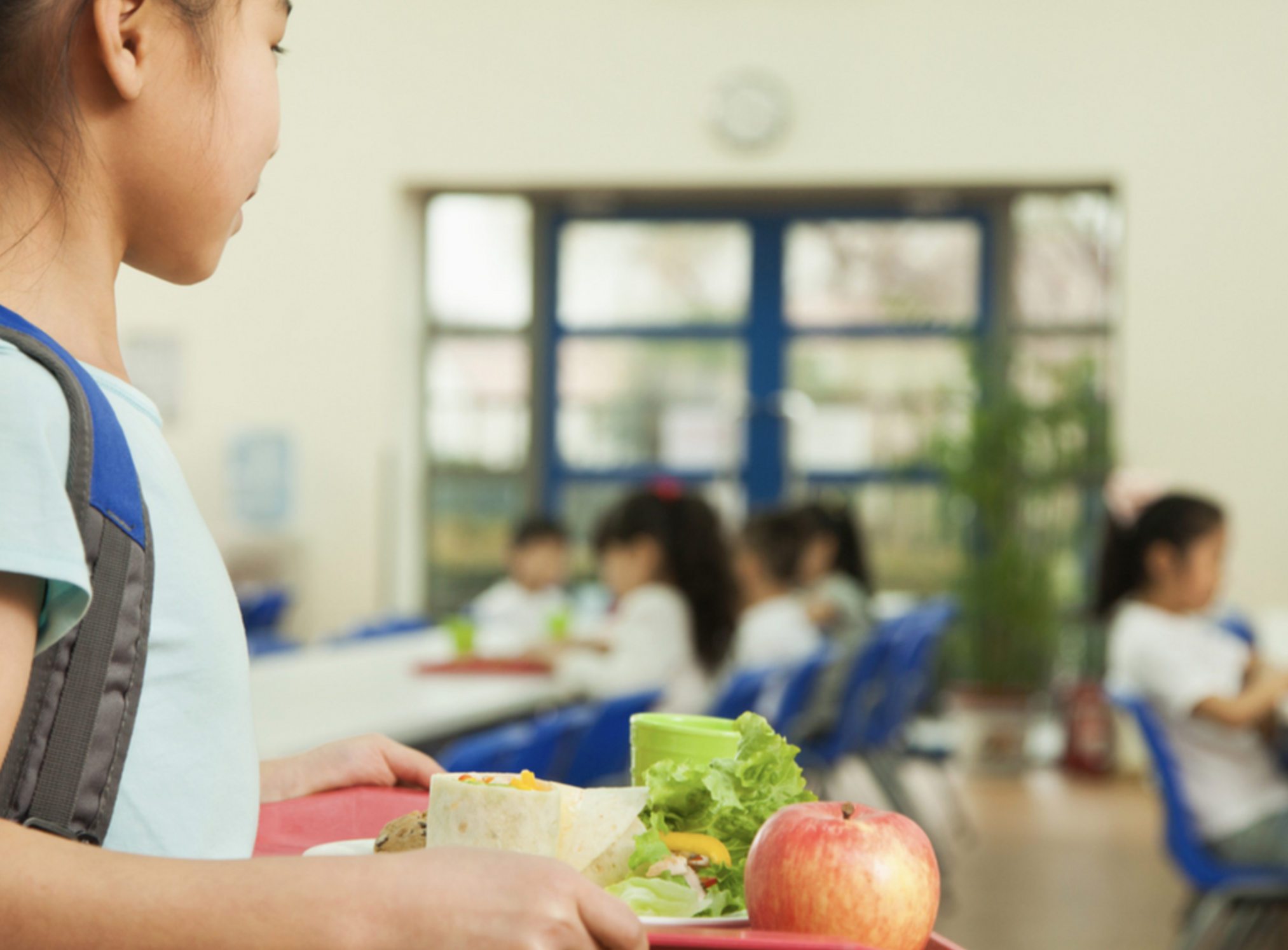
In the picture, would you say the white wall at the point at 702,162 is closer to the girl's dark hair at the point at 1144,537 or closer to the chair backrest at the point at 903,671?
the chair backrest at the point at 903,671

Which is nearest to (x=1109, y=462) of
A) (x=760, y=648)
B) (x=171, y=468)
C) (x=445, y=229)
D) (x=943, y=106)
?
(x=943, y=106)

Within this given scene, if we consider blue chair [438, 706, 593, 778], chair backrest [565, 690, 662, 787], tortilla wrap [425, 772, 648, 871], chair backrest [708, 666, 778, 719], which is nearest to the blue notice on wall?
chair backrest [708, 666, 778, 719]

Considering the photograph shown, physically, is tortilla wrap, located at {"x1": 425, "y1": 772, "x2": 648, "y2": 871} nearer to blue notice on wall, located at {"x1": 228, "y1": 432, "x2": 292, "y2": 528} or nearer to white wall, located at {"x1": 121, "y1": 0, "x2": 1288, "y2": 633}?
white wall, located at {"x1": 121, "y1": 0, "x2": 1288, "y2": 633}

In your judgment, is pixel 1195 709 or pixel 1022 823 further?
pixel 1022 823

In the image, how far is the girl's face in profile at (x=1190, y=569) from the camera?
353cm

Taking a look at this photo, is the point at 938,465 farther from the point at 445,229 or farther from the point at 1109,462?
the point at 445,229

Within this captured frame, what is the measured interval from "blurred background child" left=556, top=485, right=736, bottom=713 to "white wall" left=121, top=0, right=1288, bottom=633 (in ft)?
11.5

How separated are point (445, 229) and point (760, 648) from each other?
14.2 ft

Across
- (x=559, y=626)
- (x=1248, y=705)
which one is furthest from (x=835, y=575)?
(x=1248, y=705)

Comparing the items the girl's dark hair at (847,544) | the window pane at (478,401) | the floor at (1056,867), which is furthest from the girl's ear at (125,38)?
the window pane at (478,401)

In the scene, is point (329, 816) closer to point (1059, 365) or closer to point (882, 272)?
point (1059, 365)

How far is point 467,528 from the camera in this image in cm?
830

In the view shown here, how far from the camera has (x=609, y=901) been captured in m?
0.50

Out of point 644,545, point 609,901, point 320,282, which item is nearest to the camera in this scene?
point 609,901
